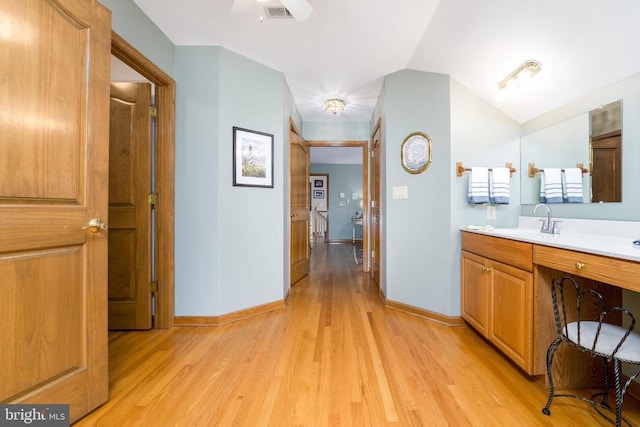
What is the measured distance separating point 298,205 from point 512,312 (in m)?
2.62

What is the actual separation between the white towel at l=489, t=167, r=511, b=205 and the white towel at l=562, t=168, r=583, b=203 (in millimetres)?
370

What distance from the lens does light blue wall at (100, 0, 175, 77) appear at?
170cm

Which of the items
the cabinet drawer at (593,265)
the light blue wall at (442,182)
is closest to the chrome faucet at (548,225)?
the light blue wall at (442,182)

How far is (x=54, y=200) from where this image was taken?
3.88 ft

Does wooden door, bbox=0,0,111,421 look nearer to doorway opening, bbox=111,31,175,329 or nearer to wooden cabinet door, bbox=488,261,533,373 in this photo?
doorway opening, bbox=111,31,175,329

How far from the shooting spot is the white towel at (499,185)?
2293 mm

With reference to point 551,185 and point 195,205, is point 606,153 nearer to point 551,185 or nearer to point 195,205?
point 551,185

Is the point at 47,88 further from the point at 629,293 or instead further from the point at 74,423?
the point at 629,293

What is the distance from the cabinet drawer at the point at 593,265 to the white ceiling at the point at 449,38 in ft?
3.93

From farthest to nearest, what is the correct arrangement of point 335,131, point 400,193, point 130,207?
point 335,131
point 400,193
point 130,207

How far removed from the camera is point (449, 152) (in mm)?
2361

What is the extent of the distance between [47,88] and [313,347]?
202cm

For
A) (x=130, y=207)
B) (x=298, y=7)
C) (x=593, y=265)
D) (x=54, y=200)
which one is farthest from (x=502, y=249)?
(x=130, y=207)

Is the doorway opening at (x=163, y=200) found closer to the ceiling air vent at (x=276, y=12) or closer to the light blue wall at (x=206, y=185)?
the light blue wall at (x=206, y=185)
